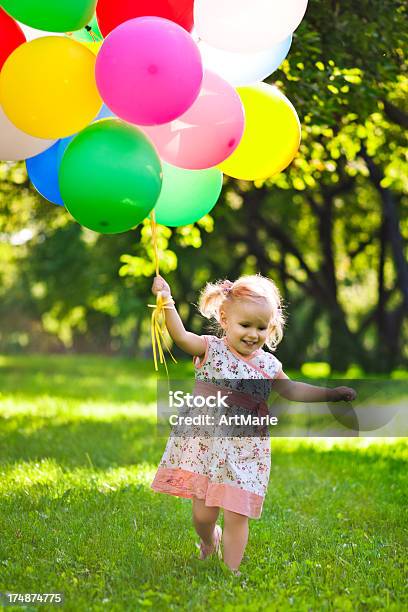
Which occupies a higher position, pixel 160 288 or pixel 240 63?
pixel 240 63

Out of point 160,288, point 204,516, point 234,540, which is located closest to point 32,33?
point 160,288

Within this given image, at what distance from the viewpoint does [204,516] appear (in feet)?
13.9

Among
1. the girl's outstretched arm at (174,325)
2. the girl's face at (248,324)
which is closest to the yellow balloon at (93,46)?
the girl's outstretched arm at (174,325)

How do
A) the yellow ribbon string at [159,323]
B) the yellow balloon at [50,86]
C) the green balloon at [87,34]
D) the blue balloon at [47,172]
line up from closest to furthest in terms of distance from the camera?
1. the yellow balloon at [50,86]
2. the yellow ribbon string at [159,323]
3. the green balloon at [87,34]
4. the blue balloon at [47,172]

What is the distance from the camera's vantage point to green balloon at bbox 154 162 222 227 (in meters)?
4.41

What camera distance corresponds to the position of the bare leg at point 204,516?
4.23 meters

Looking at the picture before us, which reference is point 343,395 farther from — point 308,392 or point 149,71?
point 149,71

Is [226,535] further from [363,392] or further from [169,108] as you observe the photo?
[363,392]

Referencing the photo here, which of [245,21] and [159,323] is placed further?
[159,323]

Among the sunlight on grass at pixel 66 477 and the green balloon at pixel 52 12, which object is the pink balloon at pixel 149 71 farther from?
the sunlight on grass at pixel 66 477

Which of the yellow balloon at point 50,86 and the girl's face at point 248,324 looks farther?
the girl's face at point 248,324

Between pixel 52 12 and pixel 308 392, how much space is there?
2219mm

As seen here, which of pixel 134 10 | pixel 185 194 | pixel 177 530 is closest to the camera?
pixel 134 10

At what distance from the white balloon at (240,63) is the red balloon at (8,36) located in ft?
3.10
